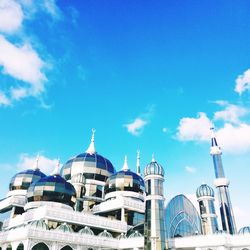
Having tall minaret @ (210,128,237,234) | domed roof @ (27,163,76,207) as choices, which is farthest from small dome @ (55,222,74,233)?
tall minaret @ (210,128,237,234)

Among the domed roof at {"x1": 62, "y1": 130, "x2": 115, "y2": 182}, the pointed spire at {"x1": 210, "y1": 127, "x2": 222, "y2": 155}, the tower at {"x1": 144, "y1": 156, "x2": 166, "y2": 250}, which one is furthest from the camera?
the domed roof at {"x1": 62, "y1": 130, "x2": 115, "y2": 182}

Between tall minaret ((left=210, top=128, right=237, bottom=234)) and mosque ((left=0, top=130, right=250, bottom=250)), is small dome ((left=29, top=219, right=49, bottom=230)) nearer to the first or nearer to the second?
mosque ((left=0, top=130, right=250, bottom=250))

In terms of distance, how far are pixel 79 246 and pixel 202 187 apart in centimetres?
2380

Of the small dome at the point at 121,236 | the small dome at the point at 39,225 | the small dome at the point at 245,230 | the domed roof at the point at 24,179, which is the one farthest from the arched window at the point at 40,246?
the small dome at the point at 245,230

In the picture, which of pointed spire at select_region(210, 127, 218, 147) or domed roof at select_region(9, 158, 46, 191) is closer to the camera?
domed roof at select_region(9, 158, 46, 191)

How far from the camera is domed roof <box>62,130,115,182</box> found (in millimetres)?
58844

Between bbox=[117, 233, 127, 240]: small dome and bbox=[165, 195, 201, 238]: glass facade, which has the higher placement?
bbox=[165, 195, 201, 238]: glass facade

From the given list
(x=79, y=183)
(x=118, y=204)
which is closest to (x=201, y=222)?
(x=118, y=204)

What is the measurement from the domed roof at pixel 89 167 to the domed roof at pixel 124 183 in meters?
4.59

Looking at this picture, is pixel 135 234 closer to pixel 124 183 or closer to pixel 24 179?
pixel 124 183

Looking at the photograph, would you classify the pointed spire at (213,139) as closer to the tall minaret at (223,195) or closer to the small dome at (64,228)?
the tall minaret at (223,195)

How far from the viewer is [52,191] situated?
44969mm

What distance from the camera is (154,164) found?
143 ft

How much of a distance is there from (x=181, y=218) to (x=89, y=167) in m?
21.0
